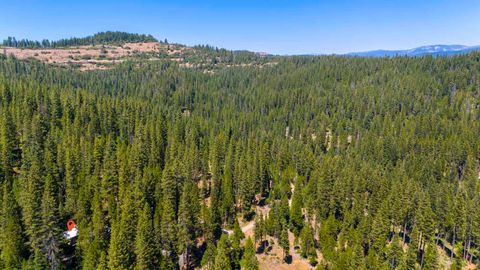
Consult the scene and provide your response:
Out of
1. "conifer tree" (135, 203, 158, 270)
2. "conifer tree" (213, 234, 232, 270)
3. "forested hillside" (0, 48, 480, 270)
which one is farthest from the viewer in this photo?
"forested hillside" (0, 48, 480, 270)

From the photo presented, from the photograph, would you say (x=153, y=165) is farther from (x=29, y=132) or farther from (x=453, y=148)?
(x=453, y=148)

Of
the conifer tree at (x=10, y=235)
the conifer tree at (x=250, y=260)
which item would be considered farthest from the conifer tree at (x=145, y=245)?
the conifer tree at (x=10, y=235)

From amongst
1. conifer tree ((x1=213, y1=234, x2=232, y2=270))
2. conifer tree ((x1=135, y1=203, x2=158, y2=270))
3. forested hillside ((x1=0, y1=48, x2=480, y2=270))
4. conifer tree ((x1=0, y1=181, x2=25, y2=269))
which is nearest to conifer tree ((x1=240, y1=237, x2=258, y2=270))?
forested hillside ((x1=0, y1=48, x2=480, y2=270))

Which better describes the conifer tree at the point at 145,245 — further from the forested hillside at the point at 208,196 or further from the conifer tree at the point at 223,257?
the conifer tree at the point at 223,257

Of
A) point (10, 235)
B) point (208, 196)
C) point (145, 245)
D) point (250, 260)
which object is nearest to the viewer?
point (10, 235)

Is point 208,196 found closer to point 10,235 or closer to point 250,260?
point 250,260

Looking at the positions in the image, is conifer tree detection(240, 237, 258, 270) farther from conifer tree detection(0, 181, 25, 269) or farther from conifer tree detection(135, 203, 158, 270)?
conifer tree detection(0, 181, 25, 269)

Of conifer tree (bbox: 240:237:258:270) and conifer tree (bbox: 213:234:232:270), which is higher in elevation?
conifer tree (bbox: 213:234:232:270)

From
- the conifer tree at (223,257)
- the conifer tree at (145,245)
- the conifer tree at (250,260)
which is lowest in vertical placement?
the conifer tree at (250,260)

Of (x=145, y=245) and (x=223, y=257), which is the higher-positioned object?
(x=145, y=245)

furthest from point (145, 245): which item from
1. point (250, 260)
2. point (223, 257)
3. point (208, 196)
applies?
point (208, 196)

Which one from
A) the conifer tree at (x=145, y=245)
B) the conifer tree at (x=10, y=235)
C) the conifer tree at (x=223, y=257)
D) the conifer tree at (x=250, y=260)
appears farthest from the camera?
the conifer tree at (x=250, y=260)
